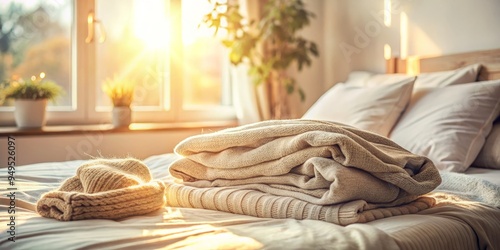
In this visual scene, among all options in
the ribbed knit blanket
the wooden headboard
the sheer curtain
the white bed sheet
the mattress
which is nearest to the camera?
the mattress

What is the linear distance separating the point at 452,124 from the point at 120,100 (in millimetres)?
1766

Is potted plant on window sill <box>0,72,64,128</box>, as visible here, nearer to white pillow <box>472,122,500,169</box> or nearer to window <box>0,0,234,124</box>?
window <box>0,0,234,124</box>

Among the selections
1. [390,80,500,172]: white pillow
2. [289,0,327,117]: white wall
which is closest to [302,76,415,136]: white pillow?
[390,80,500,172]: white pillow

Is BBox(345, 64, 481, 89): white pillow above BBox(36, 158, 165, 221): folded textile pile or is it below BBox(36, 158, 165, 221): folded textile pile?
above

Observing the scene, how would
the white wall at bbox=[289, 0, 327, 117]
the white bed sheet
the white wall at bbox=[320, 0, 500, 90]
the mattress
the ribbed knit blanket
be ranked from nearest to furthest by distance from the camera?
the mattress < the ribbed knit blanket < the white bed sheet < the white wall at bbox=[320, 0, 500, 90] < the white wall at bbox=[289, 0, 327, 117]

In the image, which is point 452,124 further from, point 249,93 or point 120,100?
point 120,100

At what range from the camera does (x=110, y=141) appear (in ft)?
9.78

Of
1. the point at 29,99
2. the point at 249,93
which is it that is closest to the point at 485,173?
the point at 249,93

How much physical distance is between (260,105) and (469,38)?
4.31ft

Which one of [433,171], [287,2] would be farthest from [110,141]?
[433,171]

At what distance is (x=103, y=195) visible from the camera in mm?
1168

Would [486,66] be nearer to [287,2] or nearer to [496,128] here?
[496,128]

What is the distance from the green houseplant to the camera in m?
3.11

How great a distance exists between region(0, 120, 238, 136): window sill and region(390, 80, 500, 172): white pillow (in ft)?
4.71
